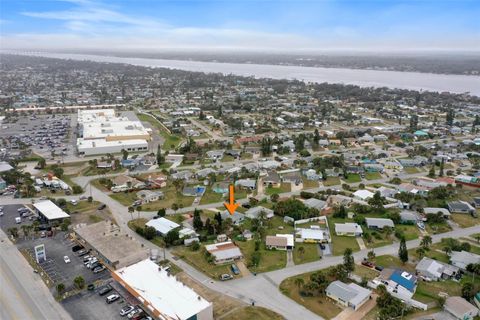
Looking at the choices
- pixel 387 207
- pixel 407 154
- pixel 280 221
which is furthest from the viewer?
pixel 407 154

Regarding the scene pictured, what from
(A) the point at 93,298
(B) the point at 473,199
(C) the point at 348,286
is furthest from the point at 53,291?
(B) the point at 473,199

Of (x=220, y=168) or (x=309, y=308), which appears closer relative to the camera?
(x=309, y=308)

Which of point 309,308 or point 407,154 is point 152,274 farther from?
→ point 407,154

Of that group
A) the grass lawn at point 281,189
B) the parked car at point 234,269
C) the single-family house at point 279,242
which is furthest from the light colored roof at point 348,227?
the parked car at point 234,269

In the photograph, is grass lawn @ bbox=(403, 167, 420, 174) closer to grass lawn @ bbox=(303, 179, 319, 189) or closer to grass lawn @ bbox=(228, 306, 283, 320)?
grass lawn @ bbox=(303, 179, 319, 189)

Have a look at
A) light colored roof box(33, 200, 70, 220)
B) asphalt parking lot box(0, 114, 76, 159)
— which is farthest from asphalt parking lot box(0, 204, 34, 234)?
asphalt parking lot box(0, 114, 76, 159)

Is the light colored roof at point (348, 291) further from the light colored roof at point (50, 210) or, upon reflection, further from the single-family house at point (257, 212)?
the light colored roof at point (50, 210)

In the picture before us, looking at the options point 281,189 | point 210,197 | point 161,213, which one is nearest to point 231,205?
point 210,197

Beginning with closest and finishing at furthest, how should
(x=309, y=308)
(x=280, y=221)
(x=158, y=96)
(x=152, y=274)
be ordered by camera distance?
1. (x=309, y=308)
2. (x=152, y=274)
3. (x=280, y=221)
4. (x=158, y=96)
